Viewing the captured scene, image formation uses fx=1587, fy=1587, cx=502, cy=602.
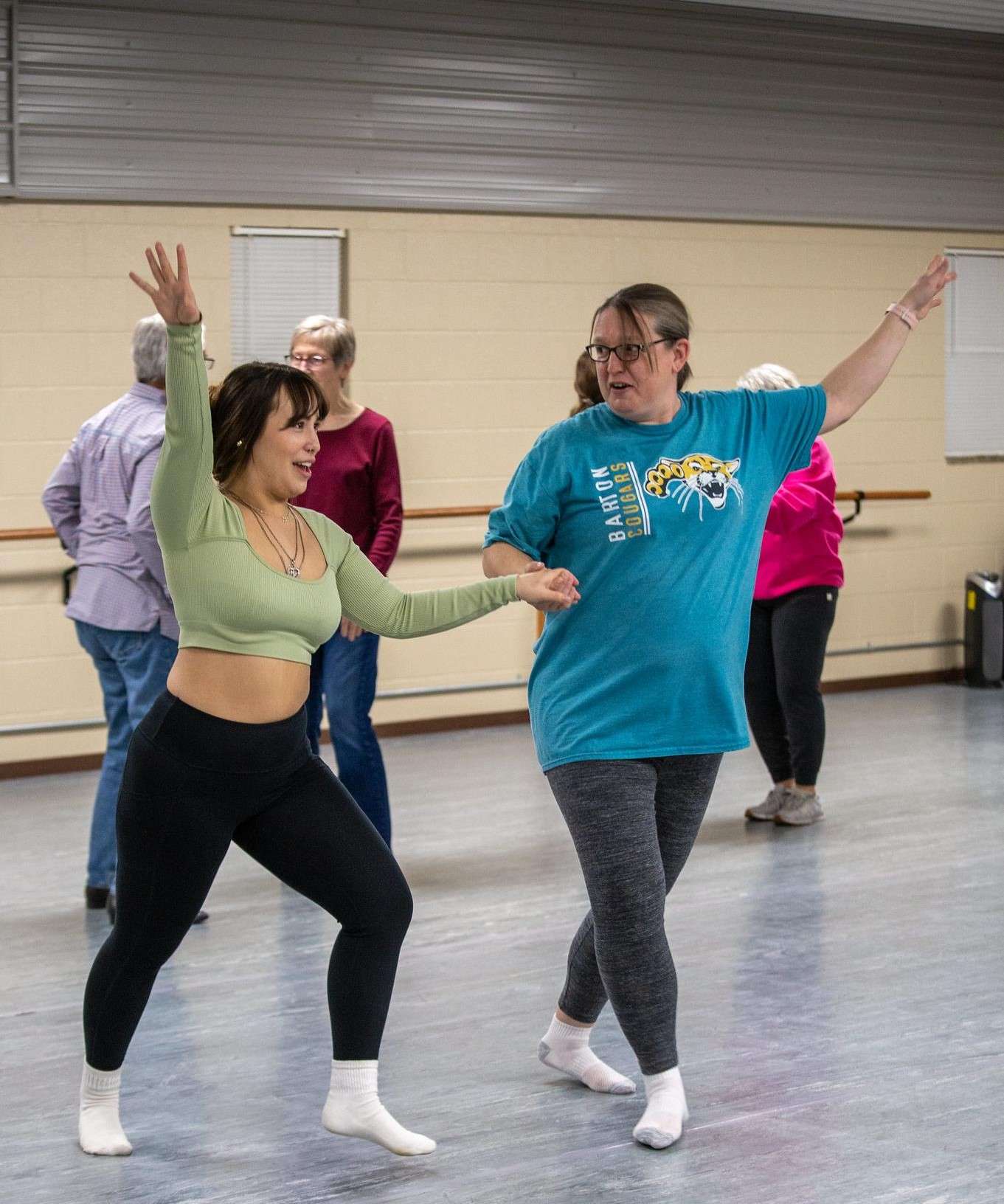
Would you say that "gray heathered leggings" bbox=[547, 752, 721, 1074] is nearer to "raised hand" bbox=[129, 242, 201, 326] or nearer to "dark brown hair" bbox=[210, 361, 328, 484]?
"dark brown hair" bbox=[210, 361, 328, 484]

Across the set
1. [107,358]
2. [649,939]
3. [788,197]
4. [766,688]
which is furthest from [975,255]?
[649,939]

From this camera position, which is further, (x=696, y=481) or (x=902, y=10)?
(x=902, y=10)

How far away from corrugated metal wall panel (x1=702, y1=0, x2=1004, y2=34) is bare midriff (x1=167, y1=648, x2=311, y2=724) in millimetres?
5508

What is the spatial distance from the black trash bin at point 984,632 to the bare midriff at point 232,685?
19.9 ft

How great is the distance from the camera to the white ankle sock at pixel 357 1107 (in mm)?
2678

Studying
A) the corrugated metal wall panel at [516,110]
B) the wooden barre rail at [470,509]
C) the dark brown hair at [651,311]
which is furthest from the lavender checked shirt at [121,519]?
the corrugated metal wall panel at [516,110]

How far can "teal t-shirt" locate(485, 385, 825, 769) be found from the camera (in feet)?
8.84

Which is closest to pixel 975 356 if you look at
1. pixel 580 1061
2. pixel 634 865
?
pixel 580 1061

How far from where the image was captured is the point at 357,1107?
268cm

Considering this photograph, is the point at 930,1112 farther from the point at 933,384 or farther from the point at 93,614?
the point at 933,384

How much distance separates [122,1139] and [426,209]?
475cm

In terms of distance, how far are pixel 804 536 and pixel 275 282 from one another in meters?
2.62

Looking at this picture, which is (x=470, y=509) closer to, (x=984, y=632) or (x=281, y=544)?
Answer: (x=984, y=632)

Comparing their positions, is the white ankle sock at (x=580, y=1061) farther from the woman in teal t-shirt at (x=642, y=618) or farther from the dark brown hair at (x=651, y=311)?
the dark brown hair at (x=651, y=311)
